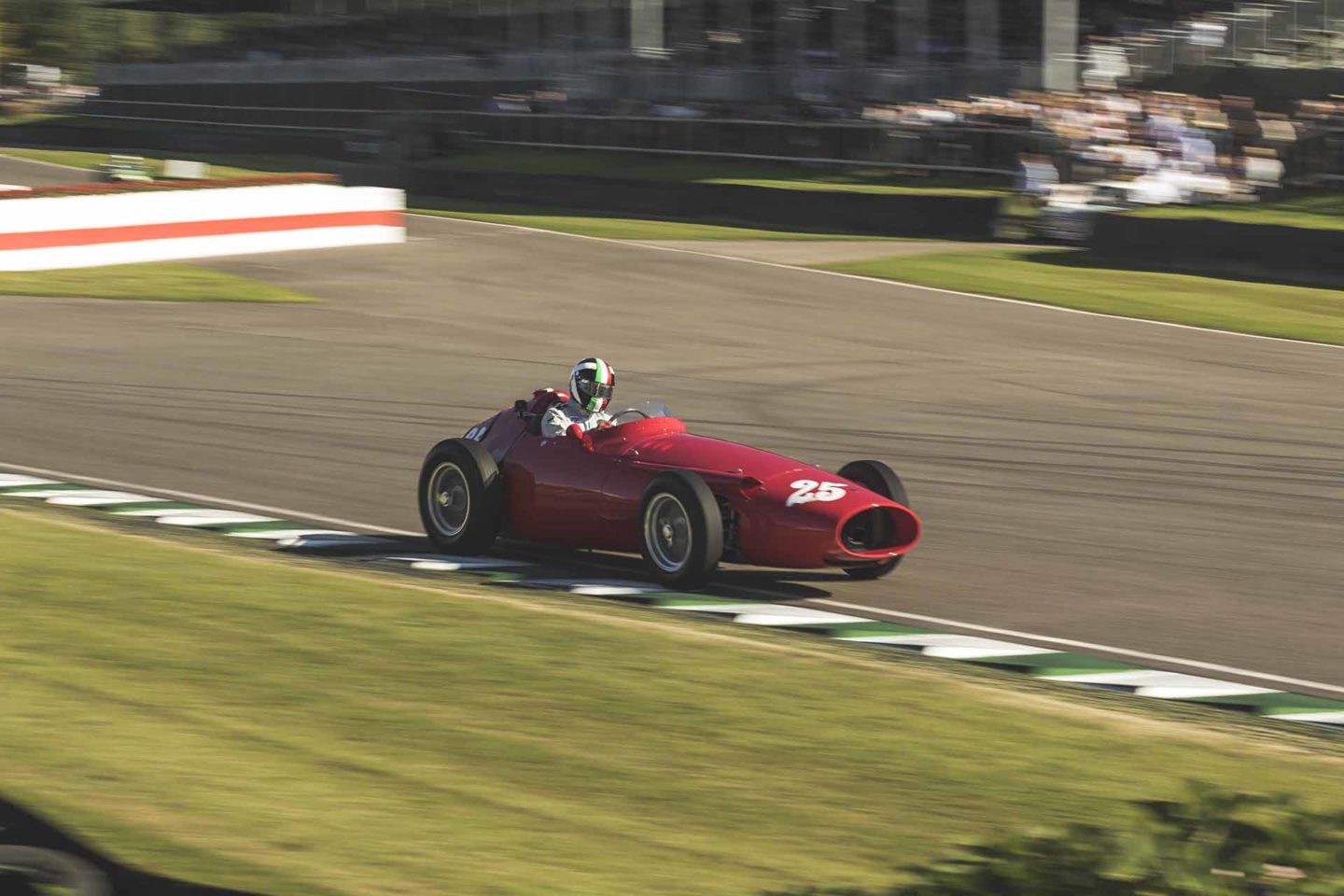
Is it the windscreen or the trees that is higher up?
the windscreen

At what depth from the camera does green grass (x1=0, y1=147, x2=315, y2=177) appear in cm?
4269

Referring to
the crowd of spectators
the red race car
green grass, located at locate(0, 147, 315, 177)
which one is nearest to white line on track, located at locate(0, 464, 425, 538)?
the red race car

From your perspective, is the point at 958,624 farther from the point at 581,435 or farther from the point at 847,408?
the point at 847,408

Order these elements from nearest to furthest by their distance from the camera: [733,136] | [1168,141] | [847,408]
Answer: [847,408], [1168,141], [733,136]

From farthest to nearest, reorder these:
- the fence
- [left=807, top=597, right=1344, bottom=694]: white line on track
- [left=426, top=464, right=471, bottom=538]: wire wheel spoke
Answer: the fence
[left=426, top=464, right=471, bottom=538]: wire wheel spoke
[left=807, top=597, right=1344, bottom=694]: white line on track

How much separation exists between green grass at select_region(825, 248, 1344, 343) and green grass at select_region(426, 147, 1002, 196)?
395 cm

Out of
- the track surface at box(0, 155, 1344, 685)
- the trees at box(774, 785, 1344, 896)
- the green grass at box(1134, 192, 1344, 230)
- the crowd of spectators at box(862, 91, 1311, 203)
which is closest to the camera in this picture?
the trees at box(774, 785, 1344, 896)

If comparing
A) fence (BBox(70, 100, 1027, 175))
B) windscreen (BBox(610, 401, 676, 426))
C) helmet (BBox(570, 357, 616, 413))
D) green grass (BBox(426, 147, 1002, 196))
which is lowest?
windscreen (BBox(610, 401, 676, 426))

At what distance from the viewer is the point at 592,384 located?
10289 millimetres

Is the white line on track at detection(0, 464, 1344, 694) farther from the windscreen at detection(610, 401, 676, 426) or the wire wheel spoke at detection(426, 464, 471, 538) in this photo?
the windscreen at detection(610, 401, 676, 426)

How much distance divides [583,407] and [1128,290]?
592 inches

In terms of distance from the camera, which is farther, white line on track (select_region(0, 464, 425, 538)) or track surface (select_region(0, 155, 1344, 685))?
white line on track (select_region(0, 464, 425, 538))

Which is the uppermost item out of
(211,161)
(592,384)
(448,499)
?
(211,161)

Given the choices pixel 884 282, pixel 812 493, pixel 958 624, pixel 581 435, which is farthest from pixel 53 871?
pixel 884 282
